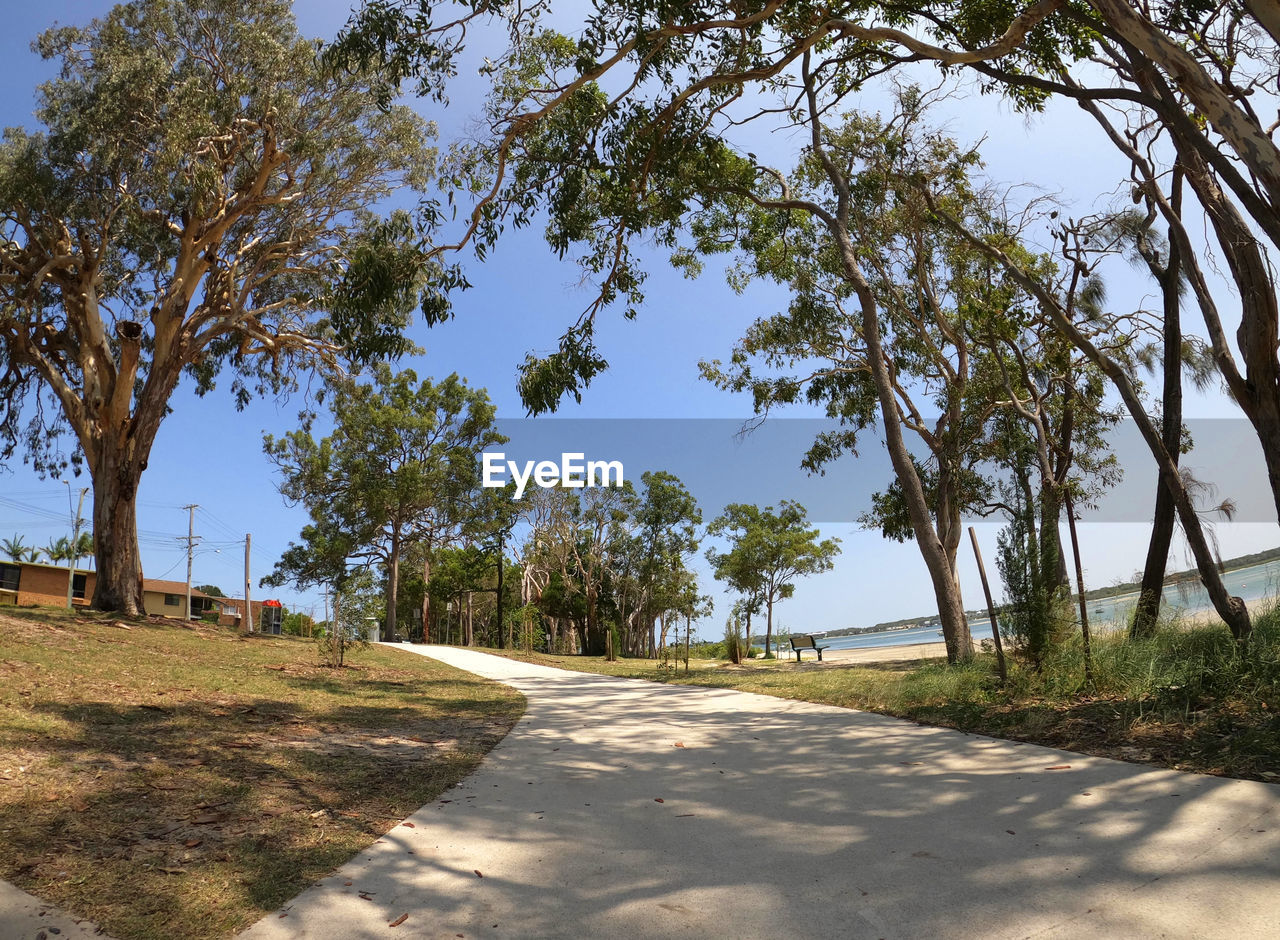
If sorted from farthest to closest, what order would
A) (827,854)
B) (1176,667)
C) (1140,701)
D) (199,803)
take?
(1176,667), (1140,701), (199,803), (827,854)

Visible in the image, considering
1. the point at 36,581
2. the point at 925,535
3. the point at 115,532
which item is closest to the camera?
the point at 925,535

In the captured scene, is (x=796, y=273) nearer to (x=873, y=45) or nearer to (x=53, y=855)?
(x=873, y=45)

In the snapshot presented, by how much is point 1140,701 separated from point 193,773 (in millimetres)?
6399

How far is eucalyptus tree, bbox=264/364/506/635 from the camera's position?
2675 centimetres

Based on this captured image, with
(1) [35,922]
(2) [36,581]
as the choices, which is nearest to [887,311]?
(1) [35,922]

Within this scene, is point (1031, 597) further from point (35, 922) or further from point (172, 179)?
point (172, 179)

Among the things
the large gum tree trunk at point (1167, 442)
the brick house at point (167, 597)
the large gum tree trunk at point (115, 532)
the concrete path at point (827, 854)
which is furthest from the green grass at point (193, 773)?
the brick house at point (167, 597)

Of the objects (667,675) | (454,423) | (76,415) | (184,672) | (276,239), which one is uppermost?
(276,239)

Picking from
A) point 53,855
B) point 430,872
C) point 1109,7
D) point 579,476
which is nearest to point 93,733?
point 53,855

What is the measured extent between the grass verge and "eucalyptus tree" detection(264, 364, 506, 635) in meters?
21.0

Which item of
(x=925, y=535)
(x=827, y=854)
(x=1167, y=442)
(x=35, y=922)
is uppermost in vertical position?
(x=1167, y=442)

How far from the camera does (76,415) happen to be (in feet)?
46.3

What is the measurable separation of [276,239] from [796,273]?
10.9 meters

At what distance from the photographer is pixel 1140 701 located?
18.5 feet
